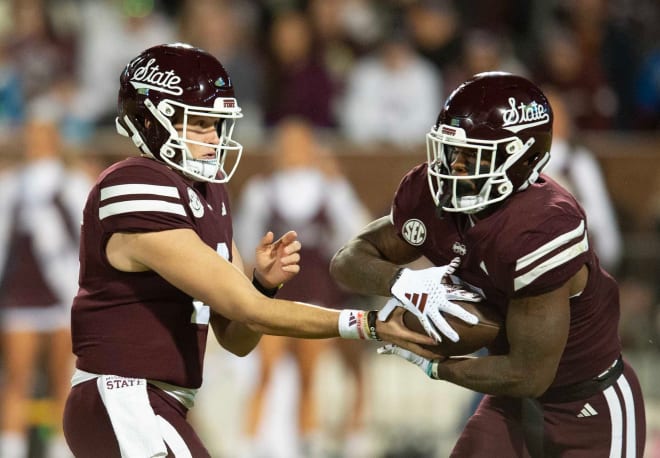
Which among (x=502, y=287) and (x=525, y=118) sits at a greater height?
(x=525, y=118)

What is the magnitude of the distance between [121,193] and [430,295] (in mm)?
A: 902

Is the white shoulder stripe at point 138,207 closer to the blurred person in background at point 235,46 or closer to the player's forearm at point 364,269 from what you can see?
the player's forearm at point 364,269

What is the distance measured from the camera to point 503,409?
379 cm

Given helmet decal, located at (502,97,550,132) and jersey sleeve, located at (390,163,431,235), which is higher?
helmet decal, located at (502,97,550,132)

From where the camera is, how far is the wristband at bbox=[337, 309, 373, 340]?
3.46 meters

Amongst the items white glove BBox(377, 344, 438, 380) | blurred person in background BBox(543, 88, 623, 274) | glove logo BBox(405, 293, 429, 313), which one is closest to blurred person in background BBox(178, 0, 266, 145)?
blurred person in background BBox(543, 88, 623, 274)

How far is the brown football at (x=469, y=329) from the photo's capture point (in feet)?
11.3

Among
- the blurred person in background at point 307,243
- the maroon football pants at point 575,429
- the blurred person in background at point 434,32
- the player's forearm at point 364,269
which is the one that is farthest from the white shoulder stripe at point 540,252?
the blurred person in background at point 434,32

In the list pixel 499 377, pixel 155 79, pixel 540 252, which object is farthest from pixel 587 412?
pixel 155 79

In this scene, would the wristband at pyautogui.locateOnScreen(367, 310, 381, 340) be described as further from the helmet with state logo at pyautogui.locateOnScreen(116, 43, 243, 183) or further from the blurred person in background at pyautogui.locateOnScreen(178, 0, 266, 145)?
the blurred person in background at pyautogui.locateOnScreen(178, 0, 266, 145)

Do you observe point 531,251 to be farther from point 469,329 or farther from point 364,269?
point 364,269

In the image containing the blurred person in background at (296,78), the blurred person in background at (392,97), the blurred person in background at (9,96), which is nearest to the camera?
the blurred person in background at (392,97)

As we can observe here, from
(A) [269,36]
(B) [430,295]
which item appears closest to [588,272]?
(B) [430,295]

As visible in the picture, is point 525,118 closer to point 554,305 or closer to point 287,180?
point 554,305
